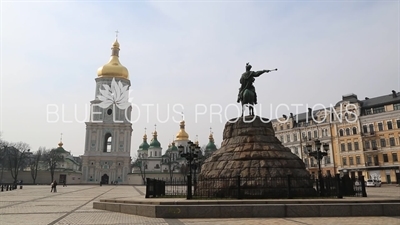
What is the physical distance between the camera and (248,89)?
20281mm

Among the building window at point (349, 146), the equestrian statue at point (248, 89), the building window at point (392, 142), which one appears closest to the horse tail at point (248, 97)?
the equestrian statue at point (248, 89)

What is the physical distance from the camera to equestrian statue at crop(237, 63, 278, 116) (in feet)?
65.6

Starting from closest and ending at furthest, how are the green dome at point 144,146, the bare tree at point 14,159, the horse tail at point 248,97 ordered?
the horse tail at point 248,97, the bare tree at point 14,159, the green dome at point 144,146

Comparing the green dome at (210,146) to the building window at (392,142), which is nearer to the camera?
the building window at (392,142)

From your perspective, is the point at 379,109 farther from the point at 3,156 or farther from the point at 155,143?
the point at 3,156

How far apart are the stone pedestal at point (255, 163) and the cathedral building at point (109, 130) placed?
55900mm

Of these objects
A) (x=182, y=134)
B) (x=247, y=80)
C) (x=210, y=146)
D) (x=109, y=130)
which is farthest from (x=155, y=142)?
(x=247, y=80)

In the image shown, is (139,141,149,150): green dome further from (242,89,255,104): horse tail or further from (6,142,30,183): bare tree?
(242,89,255,104): horse tail

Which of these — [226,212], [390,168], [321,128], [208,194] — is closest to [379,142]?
[390,168]

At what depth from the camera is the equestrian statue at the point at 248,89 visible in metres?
20.0

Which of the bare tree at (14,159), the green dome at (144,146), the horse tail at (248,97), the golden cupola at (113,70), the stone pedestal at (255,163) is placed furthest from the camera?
the green dome at (144,146)

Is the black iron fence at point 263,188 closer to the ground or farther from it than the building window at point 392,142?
closer to the ground

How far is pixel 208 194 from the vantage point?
17.0m

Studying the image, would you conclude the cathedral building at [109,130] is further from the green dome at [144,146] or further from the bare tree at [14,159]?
the green dome at [144,146]
